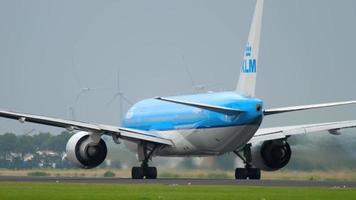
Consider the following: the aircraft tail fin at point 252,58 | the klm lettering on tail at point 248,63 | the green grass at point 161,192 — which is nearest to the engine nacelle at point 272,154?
the aircraft tail fin at point 252,58

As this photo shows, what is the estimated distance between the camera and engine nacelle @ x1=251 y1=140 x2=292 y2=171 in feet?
241

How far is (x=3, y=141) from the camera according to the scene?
9800cm

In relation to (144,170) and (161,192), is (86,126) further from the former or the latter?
(161,192)

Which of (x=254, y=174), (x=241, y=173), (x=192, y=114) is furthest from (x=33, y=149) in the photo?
(x=254, y=174)

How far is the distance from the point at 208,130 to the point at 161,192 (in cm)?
2082

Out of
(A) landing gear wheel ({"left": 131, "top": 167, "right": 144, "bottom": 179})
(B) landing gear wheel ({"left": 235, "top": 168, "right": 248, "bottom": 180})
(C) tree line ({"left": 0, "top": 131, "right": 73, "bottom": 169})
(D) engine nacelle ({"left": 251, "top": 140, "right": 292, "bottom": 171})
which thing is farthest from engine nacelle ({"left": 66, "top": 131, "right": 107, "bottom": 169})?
(C) tree line ({"left": 0, "top": 131, "right": 73, "bottom": 169})

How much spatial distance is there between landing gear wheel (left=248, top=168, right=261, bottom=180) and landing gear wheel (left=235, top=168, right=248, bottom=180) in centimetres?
38

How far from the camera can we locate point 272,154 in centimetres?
7344

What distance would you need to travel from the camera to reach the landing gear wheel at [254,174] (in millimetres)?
71312

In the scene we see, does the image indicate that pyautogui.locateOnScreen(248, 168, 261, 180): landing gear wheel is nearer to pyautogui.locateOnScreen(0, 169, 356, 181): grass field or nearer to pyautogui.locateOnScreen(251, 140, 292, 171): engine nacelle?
pyautogui.locateOnScreen(251, 140, 292, 171): engine nacelle

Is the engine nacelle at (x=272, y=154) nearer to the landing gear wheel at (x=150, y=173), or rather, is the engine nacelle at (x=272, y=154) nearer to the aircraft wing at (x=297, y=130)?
the aircraft wing at (x=297, y=130)

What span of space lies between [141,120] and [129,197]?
3255 centimetres

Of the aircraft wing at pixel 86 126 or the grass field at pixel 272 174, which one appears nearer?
the aircraft wing at pixel 86 126

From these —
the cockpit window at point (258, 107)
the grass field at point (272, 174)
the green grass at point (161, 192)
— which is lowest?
the green grass at point (161, 192)
